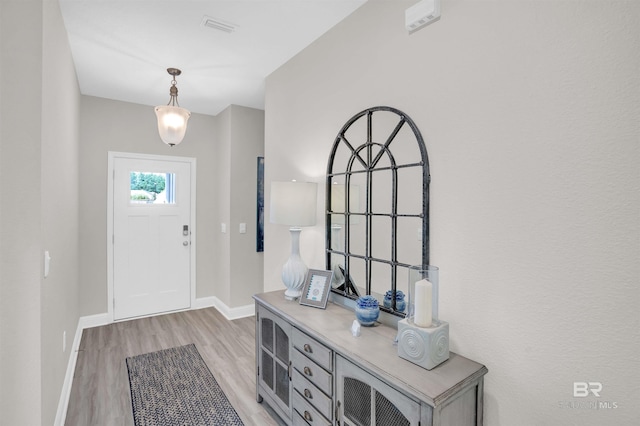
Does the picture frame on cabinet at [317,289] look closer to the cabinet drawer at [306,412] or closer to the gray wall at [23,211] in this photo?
the cabinet drawer at [306,412]

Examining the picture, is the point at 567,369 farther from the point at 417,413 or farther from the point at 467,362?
the point at 417,413

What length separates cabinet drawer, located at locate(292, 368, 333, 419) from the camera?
159 centimetres

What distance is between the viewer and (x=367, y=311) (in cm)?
165

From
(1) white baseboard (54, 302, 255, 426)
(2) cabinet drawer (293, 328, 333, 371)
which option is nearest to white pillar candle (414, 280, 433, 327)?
(2) cabinet drawer (293, 328, 333, 371)

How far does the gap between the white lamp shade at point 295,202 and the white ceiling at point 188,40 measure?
110 centimetres

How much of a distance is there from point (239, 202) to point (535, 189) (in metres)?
3.34

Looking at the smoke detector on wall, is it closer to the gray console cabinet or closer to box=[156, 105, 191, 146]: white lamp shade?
the gray console cabinet

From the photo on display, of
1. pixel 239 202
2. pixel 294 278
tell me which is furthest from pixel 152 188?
pixel 294 278

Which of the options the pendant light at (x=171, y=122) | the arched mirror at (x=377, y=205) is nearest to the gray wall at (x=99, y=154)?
the pendant light at (x=171, y=122)

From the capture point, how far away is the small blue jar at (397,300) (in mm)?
1700

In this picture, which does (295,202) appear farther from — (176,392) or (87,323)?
(87,323)

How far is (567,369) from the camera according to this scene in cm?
112

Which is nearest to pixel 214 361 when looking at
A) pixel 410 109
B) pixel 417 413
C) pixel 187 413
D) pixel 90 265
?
pixel 187 413

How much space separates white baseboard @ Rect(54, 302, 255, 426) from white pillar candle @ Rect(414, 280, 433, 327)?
2.17 metres
